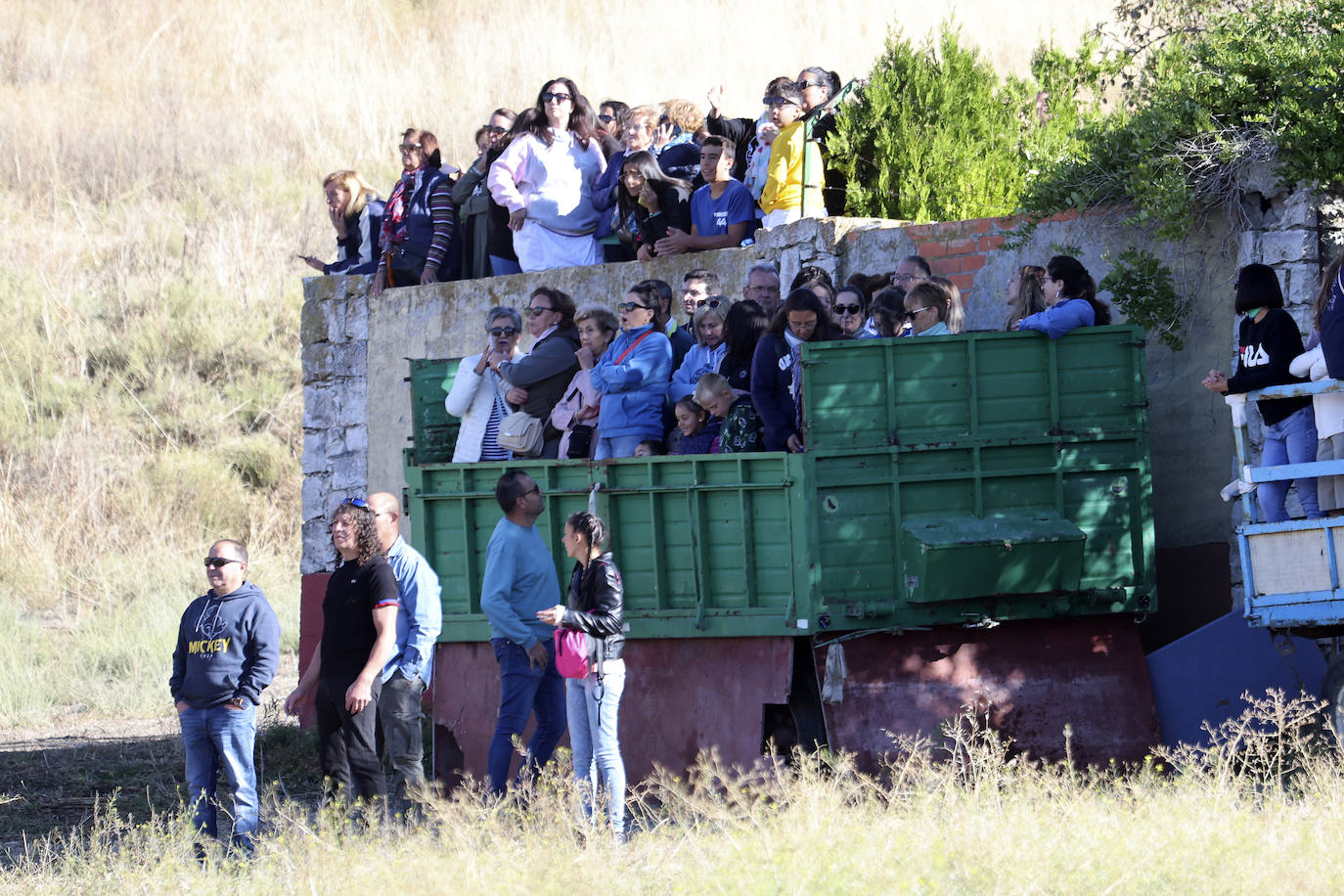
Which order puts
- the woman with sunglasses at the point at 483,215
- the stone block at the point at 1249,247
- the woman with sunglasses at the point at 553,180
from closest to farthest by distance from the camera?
the stone block at the point at 1249,247, the woman with sunglasses at the point at 553,180, the woman with sunglasses at the point at 483,215

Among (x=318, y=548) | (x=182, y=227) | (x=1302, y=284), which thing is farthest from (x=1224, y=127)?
(x=182, y=227)

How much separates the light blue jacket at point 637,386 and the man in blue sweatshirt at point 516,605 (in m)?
1.48

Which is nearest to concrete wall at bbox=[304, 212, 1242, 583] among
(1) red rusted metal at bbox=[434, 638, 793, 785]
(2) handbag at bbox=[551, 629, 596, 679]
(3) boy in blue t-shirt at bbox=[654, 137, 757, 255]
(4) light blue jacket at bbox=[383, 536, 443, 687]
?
(3) boy in blue t-shirt at bbox=[654, 137, 757, 255]

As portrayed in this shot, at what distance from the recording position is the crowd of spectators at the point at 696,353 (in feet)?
30.2

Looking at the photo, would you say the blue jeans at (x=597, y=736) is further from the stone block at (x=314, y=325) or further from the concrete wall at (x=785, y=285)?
the stone block at (x=314, y=325)

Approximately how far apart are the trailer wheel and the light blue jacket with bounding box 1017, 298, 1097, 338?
7.34 feet

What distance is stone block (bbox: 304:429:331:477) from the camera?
47.1ft

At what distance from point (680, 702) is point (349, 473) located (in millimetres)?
5705

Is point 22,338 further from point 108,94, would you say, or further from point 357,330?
point 357,330

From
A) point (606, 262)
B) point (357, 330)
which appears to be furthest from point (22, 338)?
point (606, 262)

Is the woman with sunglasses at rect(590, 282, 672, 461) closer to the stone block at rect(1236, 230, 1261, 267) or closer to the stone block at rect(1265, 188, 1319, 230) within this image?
the stone block at rect(1236, 230, 1261, 267)

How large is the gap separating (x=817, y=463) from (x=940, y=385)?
80 centimetres

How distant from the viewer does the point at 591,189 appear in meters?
13.3

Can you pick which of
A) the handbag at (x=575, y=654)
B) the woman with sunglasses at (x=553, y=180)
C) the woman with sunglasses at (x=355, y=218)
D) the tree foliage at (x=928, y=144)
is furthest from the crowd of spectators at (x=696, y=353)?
the woman with sunglasses at (x=355, y=218)
